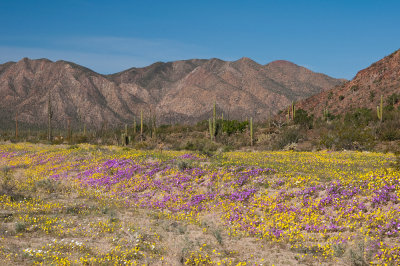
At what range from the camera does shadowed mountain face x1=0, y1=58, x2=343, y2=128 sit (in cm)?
11725

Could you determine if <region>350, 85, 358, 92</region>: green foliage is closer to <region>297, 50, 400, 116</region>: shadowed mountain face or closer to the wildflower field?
<region>297, 50, 400, 116</region>: shadowed mountain face

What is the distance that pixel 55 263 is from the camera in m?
7.16

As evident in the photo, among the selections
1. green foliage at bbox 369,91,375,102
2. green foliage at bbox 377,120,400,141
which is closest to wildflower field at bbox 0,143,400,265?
green foliage at bbox 377,120,400,141

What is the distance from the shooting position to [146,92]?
150625 mm

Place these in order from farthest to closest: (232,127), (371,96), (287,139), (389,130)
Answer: (371,96)
(232,127)
(287,139)
(389,130)

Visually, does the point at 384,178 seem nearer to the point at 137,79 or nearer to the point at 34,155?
the point at 34,155

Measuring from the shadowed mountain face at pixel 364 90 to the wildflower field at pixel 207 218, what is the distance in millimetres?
36904

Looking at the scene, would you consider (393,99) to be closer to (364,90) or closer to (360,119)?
(360,119)

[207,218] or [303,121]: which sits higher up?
[303,121]

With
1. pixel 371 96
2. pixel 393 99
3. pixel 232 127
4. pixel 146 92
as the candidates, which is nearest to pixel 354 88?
pixel 371 96

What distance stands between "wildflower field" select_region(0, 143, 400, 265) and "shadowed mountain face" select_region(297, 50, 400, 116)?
36904 millimetres

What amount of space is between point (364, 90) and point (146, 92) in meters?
110

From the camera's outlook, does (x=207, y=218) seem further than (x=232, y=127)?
No

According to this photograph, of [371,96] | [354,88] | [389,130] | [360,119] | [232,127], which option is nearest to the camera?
[389,130]
